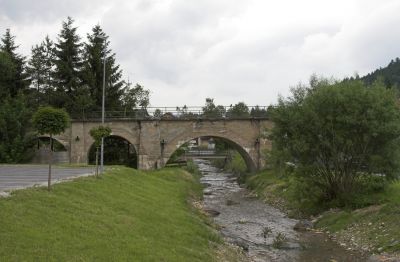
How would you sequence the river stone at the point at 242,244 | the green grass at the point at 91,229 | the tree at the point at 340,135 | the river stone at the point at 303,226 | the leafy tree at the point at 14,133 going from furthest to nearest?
the leafy tree at the point at 14,133
the tree at the point at 340,135
the river stone at the point at 303,226
the river stone at the point at 242,244
the green grass at the point at 91,229

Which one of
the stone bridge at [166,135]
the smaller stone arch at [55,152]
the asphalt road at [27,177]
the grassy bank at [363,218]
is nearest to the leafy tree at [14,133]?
the smaller stone arch at [55,152]

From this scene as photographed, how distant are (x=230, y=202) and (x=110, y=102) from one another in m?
32.1

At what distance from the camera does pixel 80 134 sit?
5606 centimetres

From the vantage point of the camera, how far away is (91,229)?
13.8m

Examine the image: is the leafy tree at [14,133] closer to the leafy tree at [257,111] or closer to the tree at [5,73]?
the tree at [5,73]

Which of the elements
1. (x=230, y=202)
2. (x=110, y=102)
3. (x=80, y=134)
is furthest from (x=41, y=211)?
(x=110, y=102)

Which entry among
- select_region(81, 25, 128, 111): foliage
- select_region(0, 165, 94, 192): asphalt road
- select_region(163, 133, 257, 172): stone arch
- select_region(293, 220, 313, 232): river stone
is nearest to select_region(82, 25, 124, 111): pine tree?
select_region(81, 25, 128, 111): foliage

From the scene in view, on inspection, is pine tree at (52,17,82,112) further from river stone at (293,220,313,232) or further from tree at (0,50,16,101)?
river stone at (293,220,313,232)

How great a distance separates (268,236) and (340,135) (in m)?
7.36

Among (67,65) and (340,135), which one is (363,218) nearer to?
(340,135)

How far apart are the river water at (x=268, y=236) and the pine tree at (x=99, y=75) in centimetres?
3159

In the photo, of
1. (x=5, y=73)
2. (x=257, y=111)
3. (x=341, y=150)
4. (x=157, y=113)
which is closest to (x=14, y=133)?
(x=5, y=73)

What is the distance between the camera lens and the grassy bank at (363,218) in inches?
765

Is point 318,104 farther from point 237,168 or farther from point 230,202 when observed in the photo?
point 237,168
